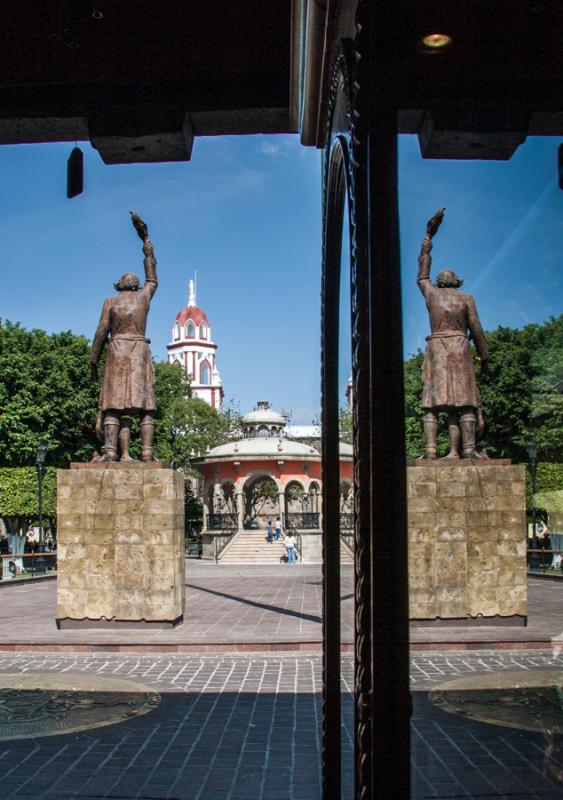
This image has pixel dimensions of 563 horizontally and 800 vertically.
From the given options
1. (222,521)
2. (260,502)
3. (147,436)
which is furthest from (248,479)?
(147,436)

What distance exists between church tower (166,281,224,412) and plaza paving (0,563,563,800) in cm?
7669

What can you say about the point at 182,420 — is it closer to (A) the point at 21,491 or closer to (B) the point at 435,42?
(A) the point at 21,491

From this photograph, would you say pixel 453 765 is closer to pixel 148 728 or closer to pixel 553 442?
pixel 553 442

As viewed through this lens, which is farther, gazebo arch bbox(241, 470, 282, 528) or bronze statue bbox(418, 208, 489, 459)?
gazebo arch bbox(241, 470, 282, 528)

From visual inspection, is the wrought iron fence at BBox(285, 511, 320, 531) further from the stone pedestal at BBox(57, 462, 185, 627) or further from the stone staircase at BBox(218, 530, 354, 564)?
the stone pedestal at BBox(57, 462, 185, 627)

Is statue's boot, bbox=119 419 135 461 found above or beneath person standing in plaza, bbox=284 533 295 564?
above

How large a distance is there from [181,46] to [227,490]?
116 ft

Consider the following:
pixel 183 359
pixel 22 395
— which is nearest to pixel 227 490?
pixel 22 395

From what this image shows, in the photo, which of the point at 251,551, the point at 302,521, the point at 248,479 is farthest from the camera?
the point at 248,479

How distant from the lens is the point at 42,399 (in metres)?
32.0

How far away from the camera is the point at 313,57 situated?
96.5 inches

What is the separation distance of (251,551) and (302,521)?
4.57 metres

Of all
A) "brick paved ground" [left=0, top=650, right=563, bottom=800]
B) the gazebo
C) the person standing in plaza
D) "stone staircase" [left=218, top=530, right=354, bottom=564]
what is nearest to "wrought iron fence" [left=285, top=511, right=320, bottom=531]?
the gazebo

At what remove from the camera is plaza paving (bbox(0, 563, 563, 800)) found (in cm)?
119
